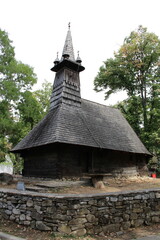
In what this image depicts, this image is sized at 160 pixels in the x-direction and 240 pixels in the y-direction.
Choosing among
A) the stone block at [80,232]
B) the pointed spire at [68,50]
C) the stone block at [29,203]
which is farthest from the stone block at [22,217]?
the pointed spire at [68,50]

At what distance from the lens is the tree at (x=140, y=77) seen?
73.5 feet

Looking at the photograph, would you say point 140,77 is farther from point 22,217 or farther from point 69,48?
point 22,217

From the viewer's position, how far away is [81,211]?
606 centimetres

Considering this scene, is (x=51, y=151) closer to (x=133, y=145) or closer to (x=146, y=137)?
(x=133, y=145)

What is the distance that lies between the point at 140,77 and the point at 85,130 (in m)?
14.5

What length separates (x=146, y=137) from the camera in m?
21.5

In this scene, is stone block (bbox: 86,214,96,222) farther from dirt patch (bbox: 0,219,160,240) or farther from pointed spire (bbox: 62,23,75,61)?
pointed spire (bbox: 62,23,75,61)

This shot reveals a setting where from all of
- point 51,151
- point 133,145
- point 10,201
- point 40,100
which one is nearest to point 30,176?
point 51,151

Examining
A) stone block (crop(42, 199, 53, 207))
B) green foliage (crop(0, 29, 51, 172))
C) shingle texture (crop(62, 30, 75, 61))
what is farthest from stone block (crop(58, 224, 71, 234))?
shingle texture (crop(62, 30, 75, 61))

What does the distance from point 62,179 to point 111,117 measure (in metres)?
8.55

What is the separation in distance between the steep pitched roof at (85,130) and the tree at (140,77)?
19.3 feet

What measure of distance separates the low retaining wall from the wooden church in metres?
4.19

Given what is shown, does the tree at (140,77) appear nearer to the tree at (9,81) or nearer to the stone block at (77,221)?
the tree at (9,81)

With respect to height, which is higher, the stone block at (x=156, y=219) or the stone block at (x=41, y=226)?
the stone block at (x=41, y=226)
